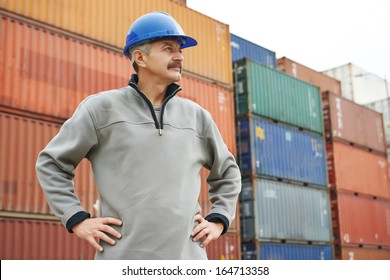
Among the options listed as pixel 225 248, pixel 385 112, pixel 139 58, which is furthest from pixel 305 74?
pixel 139 58

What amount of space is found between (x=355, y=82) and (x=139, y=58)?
3359 centimetres

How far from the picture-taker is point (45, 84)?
40.1 feet

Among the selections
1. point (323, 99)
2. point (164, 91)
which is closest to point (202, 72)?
point (323, 99)

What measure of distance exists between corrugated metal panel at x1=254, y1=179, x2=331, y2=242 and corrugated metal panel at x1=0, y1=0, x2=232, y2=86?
14.5 feet

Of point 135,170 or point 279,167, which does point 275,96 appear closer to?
point 279,167

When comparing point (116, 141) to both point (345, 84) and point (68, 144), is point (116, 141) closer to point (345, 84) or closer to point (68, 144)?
point (68, 144)

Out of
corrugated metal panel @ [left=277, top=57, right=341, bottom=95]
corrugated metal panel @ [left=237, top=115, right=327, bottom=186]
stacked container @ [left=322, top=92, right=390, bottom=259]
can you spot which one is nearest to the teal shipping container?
stacked container @ [left=322, top=92, right=390, bottom=259]

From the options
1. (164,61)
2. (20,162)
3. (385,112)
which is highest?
(385,112)

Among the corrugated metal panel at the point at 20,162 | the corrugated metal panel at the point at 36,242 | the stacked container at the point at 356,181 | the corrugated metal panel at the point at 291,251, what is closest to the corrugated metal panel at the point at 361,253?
the stacked container at the point at 356,181

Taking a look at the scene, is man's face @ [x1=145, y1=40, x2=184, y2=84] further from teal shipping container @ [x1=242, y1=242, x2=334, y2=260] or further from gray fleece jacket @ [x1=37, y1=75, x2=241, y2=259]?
teal shipping container @ [x1=242, y1=242, x2=334, y2=260]

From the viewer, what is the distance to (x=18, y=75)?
38.6 feet

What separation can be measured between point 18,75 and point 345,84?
2655 centimetres

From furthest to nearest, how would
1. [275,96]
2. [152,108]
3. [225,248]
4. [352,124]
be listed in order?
[352,124], [275,96], [225,248], [152,108]

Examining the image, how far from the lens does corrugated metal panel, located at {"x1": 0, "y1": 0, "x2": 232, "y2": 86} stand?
41.4 feet
